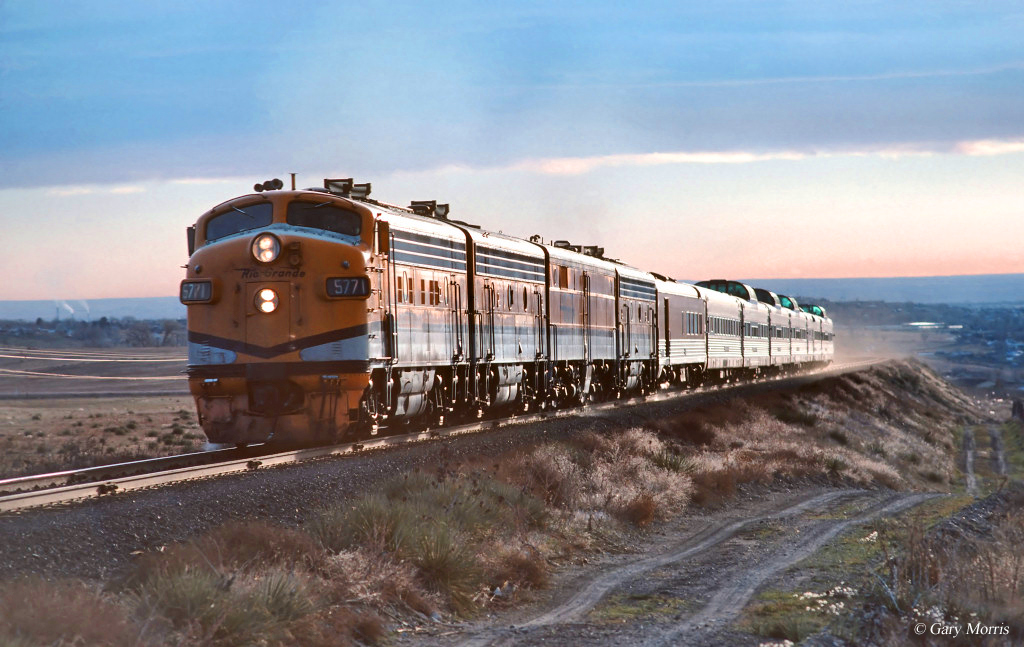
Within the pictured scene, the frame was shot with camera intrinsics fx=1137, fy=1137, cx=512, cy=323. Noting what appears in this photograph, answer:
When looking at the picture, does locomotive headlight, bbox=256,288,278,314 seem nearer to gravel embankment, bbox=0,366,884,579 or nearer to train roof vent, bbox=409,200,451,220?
gravel embankment, bbox=0,366,884,579

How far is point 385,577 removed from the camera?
11.1 metres

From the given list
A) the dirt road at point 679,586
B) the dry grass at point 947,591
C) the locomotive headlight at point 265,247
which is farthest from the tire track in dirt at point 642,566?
the locomotive headlight at point 265,247

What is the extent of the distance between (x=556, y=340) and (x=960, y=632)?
19364mm

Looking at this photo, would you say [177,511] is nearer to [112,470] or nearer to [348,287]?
[112,470]

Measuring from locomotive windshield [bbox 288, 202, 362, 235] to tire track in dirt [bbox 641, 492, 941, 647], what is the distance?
327 inches

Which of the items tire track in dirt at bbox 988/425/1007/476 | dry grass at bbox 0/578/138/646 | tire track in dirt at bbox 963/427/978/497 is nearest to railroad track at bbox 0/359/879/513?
dry grass at bbox 0/578/138/646

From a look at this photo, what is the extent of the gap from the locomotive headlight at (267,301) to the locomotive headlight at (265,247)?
1.76 ft

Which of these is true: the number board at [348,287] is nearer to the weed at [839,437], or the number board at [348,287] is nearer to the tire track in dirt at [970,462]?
the tire track in dirt at [970,462]

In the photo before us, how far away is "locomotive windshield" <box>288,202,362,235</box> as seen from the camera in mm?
18578

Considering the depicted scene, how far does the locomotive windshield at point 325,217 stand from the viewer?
61.0ft

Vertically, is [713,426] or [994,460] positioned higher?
[713,426]

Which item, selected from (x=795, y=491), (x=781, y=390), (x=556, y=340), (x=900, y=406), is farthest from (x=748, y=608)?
(x=900, y=406)

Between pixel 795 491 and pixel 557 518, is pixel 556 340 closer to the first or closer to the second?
pixel 795 491

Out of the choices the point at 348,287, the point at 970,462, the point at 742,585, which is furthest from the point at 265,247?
the point at 970,462
